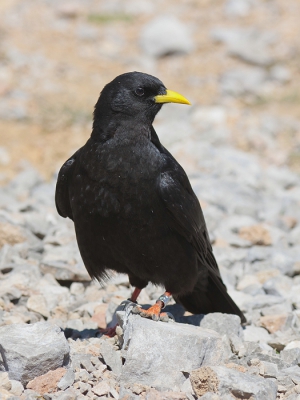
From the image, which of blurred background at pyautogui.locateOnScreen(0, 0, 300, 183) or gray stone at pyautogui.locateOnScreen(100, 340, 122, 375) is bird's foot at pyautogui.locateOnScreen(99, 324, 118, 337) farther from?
blurred background at pyautogui.locateOnScreen(0, 0, 300, 183)

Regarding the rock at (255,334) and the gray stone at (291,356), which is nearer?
the gray stone at (291,356)

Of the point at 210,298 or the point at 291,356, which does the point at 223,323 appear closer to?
the point at 210,298

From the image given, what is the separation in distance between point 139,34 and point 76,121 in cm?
650

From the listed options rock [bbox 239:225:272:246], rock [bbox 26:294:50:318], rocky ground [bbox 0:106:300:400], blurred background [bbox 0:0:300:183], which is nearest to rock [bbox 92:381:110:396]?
rocky ground [bbox 0:106:300:400]

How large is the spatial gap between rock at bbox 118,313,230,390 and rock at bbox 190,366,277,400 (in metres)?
0.26

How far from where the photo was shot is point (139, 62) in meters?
18.9

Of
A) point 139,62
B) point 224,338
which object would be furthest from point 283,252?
point 139,62

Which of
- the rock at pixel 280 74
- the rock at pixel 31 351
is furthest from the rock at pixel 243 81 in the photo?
the rock at pixel 31 351

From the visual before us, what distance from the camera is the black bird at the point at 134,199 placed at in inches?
223

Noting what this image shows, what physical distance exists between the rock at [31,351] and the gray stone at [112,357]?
0.31 meters

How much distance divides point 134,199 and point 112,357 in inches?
49.3

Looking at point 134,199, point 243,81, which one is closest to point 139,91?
point 134,199

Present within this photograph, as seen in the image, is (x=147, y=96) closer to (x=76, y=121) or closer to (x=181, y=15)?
(x=76, y=121)

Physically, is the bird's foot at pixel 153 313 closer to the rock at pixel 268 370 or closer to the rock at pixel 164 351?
the rock at pixel 164 351
